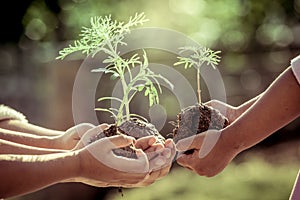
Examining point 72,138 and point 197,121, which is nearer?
point 197,121

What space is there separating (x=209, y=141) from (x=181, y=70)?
4.40m

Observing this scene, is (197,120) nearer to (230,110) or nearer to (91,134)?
(230,110)

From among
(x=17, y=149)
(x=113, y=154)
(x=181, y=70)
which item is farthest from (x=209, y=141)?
(x=181, y=70)

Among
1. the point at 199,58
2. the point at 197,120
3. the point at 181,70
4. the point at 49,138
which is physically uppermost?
the point at 181,70

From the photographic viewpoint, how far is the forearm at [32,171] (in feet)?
6.42

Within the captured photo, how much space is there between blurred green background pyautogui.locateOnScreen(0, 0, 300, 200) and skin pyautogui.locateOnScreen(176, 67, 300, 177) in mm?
2768

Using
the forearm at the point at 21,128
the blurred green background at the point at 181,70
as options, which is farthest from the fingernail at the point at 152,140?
the blurred green background at the point at 181,70

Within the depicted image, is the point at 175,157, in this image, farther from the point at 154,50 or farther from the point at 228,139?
the point at 154,50

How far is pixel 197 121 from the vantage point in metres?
2.35

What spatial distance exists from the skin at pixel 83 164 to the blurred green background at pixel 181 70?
2904 mm

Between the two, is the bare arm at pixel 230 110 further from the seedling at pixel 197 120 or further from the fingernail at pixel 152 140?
the fingernail at pixel 152 140

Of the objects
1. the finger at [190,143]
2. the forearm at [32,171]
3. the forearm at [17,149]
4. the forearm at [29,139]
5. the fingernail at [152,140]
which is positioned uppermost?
the forearm at [29,139]

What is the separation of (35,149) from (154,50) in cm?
464

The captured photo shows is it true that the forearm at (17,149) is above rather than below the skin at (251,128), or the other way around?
above
